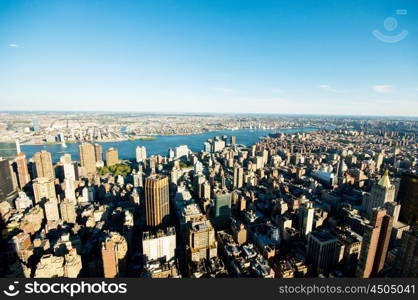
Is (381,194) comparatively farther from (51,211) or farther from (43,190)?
(43,190)

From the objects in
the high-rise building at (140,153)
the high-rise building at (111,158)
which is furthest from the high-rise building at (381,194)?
the high-rise building at (111,158)

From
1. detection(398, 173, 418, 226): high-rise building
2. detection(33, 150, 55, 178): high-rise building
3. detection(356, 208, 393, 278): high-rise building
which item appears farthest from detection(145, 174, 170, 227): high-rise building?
detection(398, 173, 418, 226): high-rise building

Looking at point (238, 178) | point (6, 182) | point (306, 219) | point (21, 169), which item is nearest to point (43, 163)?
point (21, 169)

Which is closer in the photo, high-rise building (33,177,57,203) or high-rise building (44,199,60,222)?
high-rise building (44,199,60,222)

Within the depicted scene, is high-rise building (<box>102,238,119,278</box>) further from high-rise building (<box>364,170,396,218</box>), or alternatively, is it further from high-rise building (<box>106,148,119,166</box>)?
high-rise building (<box>106,148,119,166</box>)

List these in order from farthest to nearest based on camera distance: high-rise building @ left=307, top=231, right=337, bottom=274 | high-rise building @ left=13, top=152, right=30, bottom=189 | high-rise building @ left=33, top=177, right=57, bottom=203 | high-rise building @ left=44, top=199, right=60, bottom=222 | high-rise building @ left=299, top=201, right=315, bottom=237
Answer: high-rise building @ left=13, top=152, right=30, bottom=189
high-rise building @ left=33, top=177, right=57, bottom=203
high-rise building @ left=44, top=199, right=60, bottom=222
high-rise building @ left=299, top=201, right=315, bottom=237
high-rise building @ left=307, top=231, right=337, bottom=274

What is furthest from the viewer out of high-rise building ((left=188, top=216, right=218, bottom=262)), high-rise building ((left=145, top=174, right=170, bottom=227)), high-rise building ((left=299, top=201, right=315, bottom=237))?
high-rise building ((left=145, top=174, right=170, bottom=227))

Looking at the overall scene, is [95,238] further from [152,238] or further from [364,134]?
[364,134]
